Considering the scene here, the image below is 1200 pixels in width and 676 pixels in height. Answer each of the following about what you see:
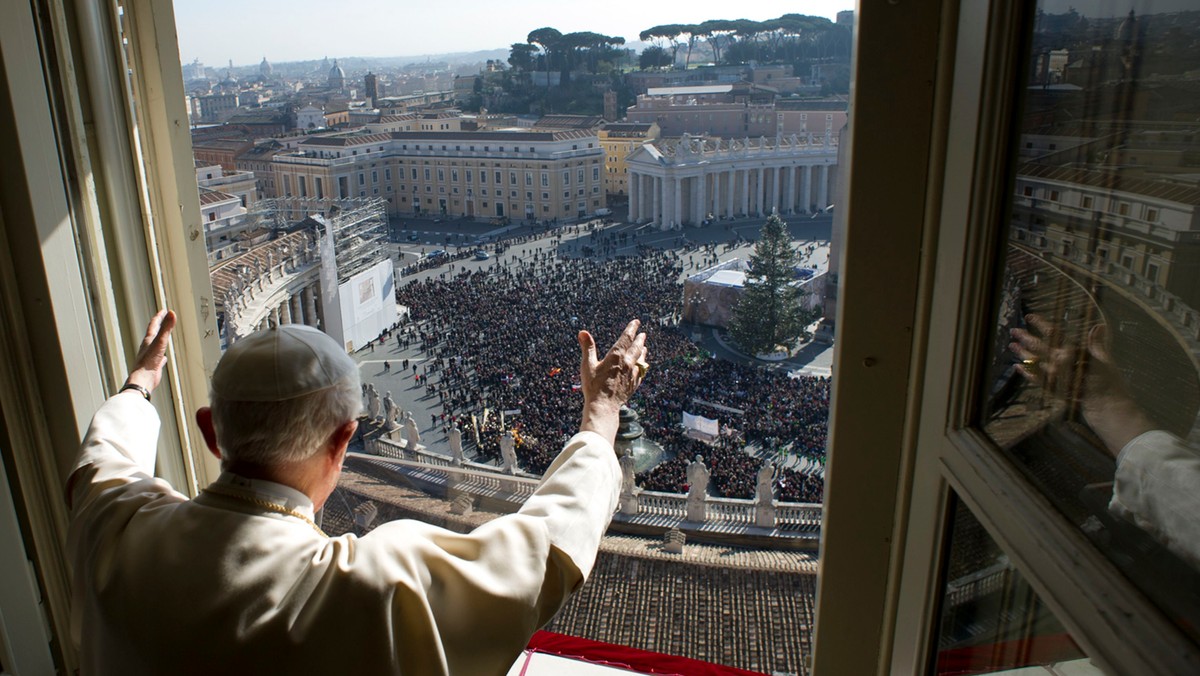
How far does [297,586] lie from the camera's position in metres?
0.33

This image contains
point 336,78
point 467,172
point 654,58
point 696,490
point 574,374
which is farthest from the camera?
point 336,78

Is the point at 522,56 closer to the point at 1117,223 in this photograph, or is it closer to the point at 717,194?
the point at 717,194

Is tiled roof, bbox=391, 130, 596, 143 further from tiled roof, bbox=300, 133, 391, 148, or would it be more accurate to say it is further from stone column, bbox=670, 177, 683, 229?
stone column, bbox=670, 177, 683, 229

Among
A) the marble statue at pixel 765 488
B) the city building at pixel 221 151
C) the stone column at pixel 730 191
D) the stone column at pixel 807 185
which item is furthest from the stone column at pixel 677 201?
the marble statue at pixel 765 488

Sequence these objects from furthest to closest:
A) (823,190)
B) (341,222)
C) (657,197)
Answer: (823,190), (657,197), (341,222)

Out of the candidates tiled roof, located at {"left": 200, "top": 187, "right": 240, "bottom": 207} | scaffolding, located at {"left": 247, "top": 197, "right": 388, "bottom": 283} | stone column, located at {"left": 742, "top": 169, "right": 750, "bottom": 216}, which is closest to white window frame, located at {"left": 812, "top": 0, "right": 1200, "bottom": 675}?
scaffolding, located at {"left": 247, "top": 197, "right": 388, "bottom": 283}

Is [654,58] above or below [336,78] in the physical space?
above

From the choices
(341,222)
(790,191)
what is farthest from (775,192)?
(341,222)

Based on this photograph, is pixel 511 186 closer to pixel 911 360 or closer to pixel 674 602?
pixel 674 602

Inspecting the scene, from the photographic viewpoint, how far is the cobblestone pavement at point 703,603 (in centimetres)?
218

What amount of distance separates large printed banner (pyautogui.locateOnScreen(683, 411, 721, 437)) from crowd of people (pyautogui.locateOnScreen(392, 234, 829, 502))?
7 centimetres

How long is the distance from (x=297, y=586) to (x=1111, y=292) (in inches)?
12.3

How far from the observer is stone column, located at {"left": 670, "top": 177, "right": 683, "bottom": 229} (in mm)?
12320

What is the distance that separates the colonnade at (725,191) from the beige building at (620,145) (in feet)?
2.60
